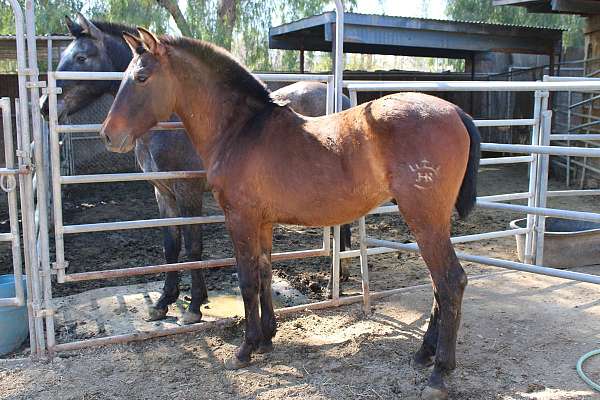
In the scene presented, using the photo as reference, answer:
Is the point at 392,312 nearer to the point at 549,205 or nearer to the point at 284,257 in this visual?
the point at 284,257

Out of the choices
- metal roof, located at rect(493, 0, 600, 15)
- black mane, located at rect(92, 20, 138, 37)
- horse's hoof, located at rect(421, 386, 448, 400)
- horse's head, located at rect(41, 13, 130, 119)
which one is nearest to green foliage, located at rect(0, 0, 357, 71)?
metal roof, located at rect(493, 0, 600, 15)

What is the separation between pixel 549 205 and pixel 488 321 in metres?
4.56

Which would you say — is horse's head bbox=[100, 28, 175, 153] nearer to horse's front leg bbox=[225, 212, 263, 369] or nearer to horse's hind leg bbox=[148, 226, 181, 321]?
horse's front leg bbox=[225, 212, 263, 369]

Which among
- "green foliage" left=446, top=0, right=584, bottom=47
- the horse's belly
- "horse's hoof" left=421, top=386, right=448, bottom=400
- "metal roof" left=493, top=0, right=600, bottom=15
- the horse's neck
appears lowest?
"horse's hoof" left=421, top=386, right=448, bottom=400

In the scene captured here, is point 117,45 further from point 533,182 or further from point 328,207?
point 533,182

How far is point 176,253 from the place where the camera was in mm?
4348

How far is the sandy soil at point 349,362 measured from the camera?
3.02 meters

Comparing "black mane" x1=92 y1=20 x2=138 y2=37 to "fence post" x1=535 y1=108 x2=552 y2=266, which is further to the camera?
"fence post" x1=535 y1=108 x2=552 y2=266

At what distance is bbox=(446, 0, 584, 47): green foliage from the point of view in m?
17.4

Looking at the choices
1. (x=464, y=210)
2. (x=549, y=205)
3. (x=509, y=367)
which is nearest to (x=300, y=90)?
(x=464, y=210)

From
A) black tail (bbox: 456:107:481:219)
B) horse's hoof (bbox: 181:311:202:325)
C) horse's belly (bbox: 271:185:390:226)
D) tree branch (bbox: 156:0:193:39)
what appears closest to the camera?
black tail (bbox: 456:107:481:219)

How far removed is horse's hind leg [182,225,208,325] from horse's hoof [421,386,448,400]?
1827 mm

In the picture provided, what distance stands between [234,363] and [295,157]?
51.7 inches

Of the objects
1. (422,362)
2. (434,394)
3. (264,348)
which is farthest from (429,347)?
(264,348)
